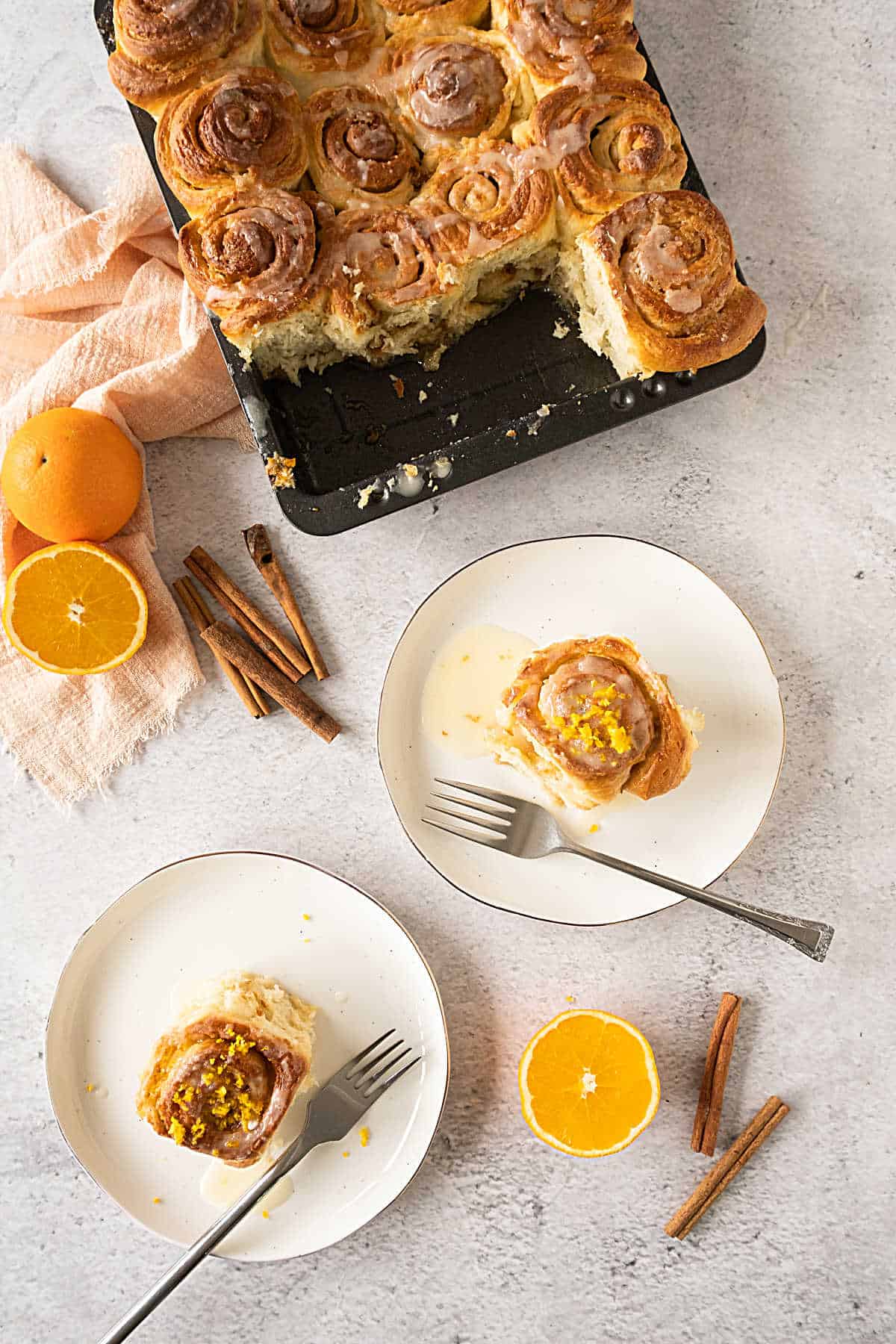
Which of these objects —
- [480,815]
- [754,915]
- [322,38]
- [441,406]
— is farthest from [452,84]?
[754,915]

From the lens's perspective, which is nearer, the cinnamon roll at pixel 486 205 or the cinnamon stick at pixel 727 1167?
the cinnamon roll at pixel 486 205

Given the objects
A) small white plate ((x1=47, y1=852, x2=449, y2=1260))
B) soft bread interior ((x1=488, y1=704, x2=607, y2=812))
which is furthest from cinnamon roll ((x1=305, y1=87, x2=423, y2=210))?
small white plate ((x1=47, y1=852, x2=449, y2=1260))

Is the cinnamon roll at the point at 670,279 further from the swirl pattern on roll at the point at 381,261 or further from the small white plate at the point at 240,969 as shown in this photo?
the small white plate at the point at 240,969

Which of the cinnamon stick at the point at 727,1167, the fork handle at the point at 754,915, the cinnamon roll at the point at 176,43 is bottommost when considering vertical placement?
the cinnamon stick at the point at 727,1167

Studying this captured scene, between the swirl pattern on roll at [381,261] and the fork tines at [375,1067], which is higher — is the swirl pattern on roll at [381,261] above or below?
above

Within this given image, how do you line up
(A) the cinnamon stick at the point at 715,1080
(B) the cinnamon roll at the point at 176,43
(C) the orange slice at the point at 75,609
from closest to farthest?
(B) the cinnamon roll at the point at 176,43
(C) the orange slice at the point at 75,609
(A) the cinnamon stick at the point at 715,1080

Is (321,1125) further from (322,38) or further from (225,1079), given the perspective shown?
(322,38)

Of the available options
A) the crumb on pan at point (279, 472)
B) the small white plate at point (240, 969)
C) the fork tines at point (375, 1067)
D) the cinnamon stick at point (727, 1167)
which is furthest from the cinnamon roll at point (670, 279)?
the cinnamon stick at point (727, 1167)
